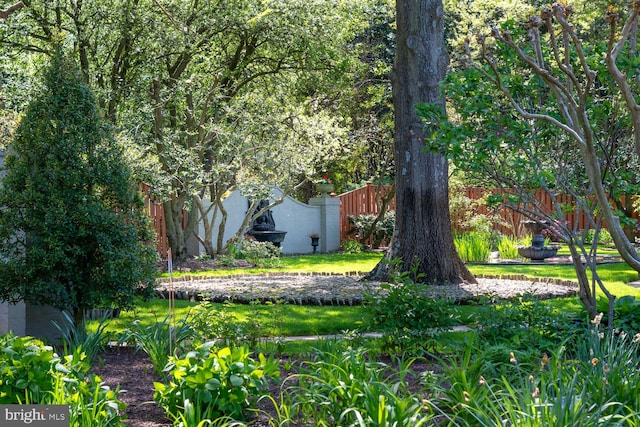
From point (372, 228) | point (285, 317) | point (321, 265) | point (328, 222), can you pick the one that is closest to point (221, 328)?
point (285, 317)

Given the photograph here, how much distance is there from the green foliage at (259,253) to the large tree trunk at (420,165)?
4410mm

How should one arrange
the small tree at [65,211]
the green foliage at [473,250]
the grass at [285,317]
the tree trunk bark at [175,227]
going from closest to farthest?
the small tree at [65,211], the grass at [285,317], the tree trunk bark at [175,227], the green foliage at [473,250]

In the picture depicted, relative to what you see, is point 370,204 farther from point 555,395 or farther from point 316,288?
point 555,395

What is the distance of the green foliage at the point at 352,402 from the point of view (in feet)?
12.2

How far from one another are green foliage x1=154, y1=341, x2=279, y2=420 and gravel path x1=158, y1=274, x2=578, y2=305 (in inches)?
196

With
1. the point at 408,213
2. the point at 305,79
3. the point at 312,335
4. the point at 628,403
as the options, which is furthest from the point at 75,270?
the point at 305,79

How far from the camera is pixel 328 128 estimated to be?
59.1 ft

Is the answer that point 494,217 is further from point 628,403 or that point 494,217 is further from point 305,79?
point 628,403

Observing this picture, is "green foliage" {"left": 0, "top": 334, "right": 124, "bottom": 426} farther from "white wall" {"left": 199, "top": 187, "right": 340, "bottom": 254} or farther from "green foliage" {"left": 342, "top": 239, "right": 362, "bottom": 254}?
"white wall" {"left": 199, "top": 187, "right": 340, "bottom": 254}

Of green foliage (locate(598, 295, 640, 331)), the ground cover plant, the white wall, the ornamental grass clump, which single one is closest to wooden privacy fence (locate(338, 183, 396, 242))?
the white wall

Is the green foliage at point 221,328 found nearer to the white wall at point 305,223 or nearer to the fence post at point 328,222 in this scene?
the white wall at point 305,223

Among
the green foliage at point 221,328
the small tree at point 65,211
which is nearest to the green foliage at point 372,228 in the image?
the small tree at point 65,211

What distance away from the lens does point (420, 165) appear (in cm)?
1188

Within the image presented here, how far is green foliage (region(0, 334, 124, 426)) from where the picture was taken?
398cm
